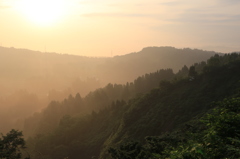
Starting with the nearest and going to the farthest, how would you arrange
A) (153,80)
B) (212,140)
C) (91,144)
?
(212,140) → (91,144) → (153,80)

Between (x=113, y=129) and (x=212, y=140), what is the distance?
7287 centimetres

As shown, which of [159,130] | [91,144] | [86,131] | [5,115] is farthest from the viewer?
[5,115]

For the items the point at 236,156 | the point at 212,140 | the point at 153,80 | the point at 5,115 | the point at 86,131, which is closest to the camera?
the point at 236,156

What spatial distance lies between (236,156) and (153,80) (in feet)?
427

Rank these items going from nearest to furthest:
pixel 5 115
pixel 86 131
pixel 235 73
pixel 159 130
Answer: pixel 159 130
pixel 235 73
pixel 86 131
pixel 5 115

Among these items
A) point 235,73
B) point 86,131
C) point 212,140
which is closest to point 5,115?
point 86,131

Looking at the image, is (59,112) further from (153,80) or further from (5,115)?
(5,115)

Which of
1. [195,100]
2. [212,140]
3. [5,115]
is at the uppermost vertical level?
[212,140]

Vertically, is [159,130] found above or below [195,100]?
below

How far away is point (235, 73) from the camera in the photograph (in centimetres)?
7356

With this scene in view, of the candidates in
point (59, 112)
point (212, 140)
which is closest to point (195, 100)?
point (212, 140)

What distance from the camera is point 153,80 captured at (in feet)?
458

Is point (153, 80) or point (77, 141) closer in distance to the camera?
point (77, 141)

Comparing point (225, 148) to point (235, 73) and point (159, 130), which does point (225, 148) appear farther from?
point (235, 73)
